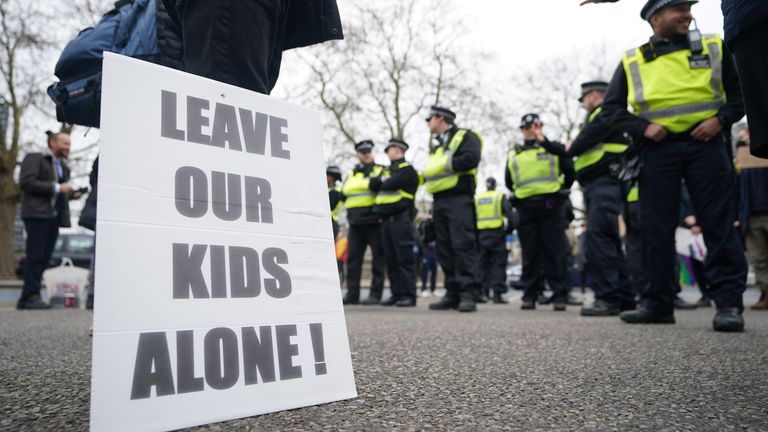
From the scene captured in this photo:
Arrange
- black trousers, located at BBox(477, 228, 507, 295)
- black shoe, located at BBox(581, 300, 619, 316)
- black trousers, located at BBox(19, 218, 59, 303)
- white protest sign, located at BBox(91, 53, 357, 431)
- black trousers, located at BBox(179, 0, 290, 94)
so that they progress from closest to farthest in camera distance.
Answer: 1. white protest sign, located at BBox(91, 53, 357, 431)
2. black trousers, located at BBox(179, 0, 290, 94)
3. black shoe, located at BBox(581, 300, 619, 316)
4. black trousers, located at BBox(19, 218, 59, 303)
5. black trousers, located at BBox(477, 228, 507, 295)

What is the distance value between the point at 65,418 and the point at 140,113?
772 mm

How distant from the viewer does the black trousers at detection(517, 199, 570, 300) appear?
568 cm

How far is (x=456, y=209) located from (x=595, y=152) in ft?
4.68

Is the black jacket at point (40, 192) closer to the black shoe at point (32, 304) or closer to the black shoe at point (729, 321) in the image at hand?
the black shoe at point (32, 304)

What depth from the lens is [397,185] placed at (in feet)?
22.0

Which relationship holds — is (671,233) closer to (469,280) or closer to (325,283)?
(469,280)

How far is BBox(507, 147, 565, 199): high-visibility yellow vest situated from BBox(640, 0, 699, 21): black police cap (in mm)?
2247

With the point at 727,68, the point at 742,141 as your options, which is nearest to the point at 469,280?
the point at 727,68

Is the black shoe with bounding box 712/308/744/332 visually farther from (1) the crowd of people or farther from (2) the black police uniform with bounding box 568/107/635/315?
(2) the black police uniform with bounding box 568/107/635/315

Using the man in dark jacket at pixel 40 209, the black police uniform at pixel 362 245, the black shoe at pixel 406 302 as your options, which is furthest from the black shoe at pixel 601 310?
the man in dark jacket at pixel 40 209

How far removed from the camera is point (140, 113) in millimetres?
1415

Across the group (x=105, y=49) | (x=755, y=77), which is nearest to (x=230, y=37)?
(x=105, y=49)

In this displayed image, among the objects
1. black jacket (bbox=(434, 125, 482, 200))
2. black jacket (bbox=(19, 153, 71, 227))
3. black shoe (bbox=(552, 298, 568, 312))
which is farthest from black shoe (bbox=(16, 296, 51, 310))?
black shoe (bbox=(552, 298, 568, 312))

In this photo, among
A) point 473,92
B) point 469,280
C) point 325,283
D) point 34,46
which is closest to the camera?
point 325,283
